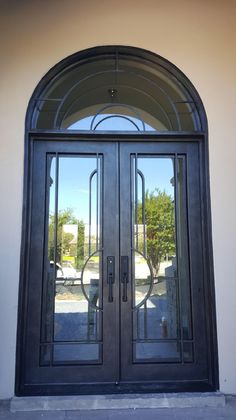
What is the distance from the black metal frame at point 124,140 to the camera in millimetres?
2457

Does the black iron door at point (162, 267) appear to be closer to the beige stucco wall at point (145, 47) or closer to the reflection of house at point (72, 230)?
the beige stucco wall at point (145, 47)

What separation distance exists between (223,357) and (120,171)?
1681mm

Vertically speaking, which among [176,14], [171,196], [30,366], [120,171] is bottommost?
[30,366]

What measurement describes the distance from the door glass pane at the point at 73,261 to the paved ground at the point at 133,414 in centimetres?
37

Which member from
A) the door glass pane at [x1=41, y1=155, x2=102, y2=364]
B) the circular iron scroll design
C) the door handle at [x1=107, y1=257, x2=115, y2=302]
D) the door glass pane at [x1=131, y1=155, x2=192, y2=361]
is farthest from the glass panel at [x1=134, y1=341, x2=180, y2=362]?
the circular iron scroll design

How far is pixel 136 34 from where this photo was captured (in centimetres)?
280

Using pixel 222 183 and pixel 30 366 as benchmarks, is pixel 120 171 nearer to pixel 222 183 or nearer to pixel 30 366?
pixel 222 183

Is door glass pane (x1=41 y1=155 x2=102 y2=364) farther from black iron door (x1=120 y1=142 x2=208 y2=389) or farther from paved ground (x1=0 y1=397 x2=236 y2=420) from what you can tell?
paved ground (x1=0 y1=397 x2=236 y2=420)

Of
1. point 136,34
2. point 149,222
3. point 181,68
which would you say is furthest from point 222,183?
point 136,34

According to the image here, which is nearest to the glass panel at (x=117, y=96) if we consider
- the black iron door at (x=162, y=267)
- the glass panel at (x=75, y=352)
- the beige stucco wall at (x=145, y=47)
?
the beige stucco wall at (x=145, y=47)

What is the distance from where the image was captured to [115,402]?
92.4 inches

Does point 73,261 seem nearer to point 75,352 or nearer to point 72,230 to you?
point 72,230

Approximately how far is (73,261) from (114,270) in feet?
1.12

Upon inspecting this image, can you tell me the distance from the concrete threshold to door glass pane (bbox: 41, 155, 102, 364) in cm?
28
